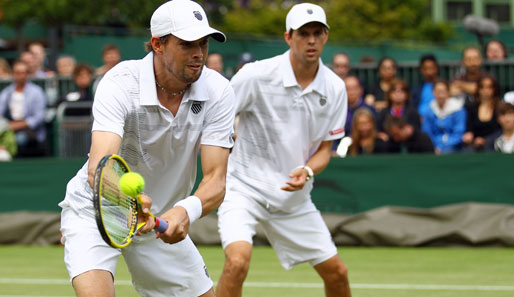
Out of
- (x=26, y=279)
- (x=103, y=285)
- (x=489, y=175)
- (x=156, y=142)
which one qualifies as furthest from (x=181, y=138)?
(x=489, y=175)

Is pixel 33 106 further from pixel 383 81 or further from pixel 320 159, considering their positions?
pixel 320 159

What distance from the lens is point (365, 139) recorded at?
11.8 meters

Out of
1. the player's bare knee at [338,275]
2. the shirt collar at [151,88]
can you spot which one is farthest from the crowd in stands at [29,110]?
the shirt collar at [151,88]

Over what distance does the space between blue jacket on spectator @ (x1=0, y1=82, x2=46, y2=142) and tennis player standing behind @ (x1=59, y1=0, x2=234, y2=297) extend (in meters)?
7.94

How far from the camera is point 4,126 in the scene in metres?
13.0

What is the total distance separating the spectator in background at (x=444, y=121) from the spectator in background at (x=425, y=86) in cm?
22

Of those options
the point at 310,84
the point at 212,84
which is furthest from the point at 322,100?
the point at 212,84

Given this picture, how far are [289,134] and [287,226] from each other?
25.3 inches

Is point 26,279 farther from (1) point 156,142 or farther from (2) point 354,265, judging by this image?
(1) point 156,142

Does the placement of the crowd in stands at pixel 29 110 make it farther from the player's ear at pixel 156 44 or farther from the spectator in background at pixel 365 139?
the player's ear at pixel 156 44

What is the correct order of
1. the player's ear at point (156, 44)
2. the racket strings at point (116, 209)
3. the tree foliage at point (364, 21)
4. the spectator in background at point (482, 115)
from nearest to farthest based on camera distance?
1. the racket strings at point (116, 209)
2. the player's ear at point (156, 44)
3. the spectator in background at point (482, 115)
4. the tree foliage at point (364, 21)

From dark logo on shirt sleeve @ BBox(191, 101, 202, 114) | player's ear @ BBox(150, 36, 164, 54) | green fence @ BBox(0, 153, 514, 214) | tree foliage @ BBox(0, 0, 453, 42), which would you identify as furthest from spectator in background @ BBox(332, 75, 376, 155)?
→ tree foliage @ BBox(0, 0, 453, 42)

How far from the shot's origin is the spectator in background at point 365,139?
11555 mm

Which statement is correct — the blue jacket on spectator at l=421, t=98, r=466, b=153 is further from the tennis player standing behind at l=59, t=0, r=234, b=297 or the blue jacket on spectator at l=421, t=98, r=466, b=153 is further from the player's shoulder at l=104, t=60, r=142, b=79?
the player's shoulder at l=104, t=60, r=142, b=79
